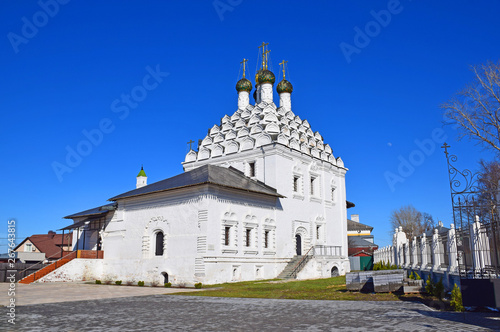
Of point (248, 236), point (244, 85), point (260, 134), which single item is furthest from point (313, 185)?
point (244, 85)

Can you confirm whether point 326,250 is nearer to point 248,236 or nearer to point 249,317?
point 248,236

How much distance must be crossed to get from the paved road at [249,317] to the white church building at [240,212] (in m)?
9.78

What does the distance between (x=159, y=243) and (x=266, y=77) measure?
1619cm

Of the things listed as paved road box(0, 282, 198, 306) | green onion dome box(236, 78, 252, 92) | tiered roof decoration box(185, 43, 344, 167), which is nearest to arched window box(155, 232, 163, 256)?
paved road box(0, 282, 198, 306)

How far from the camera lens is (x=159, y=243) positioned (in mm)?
22141

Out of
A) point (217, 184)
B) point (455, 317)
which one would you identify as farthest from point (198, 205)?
point (455, 317)

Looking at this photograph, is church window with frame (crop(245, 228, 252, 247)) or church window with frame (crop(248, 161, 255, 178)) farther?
church window with frame (crop(248, 161, 255, 178))

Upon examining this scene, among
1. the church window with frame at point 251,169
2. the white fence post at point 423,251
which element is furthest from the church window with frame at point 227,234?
the white fence post at point 423,251

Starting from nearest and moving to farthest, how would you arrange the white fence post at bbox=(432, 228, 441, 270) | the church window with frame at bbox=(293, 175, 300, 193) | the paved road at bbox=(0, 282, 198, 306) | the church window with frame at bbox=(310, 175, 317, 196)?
the white fence post at bbox=(432, 228, 441, 270)
the paved road at bbox=(0, 282, 198, 306)
the church window with frame at bbox=(293, 175, 300, 193)
the church window with frame at bbox=(310, 175, 317, 196)

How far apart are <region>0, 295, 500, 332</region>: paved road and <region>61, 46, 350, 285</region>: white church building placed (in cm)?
978

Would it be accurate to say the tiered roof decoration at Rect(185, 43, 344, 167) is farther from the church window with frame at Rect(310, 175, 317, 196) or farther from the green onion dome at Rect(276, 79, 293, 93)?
the church window with frame at Rect(310, 175, 317, 196)

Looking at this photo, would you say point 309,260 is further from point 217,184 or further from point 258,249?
point 217,184

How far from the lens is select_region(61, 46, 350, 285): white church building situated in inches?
808

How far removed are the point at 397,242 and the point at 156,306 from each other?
14.4 metres
